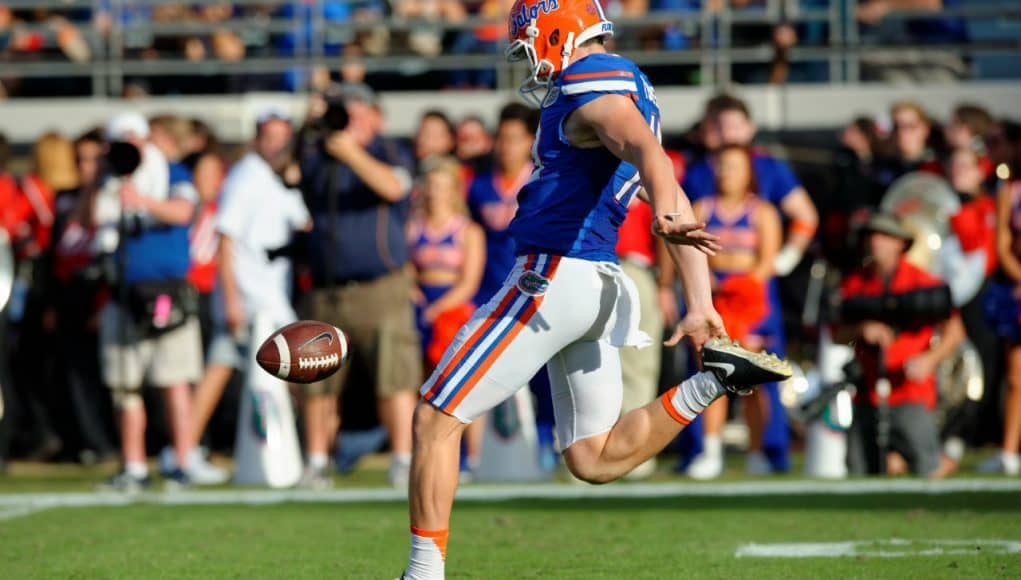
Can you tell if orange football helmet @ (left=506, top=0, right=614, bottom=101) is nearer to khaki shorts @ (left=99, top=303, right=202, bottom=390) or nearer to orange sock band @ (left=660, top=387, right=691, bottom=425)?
orange sock band @ (left=660, top=387, right=691, bottom=425)

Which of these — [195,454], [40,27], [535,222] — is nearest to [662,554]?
[535,222]

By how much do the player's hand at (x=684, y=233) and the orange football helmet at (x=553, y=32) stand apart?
0.90 meters

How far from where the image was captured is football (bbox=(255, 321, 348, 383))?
586cm

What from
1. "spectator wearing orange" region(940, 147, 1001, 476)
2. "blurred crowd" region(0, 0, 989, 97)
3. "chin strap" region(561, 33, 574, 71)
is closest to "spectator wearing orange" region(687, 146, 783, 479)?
"spectator wearing orange" region(940, 147, 1001, 476)

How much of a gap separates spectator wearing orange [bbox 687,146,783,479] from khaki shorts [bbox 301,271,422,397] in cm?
183

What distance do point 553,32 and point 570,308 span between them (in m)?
0.85

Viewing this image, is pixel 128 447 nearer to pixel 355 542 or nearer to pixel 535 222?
pixel 355 542

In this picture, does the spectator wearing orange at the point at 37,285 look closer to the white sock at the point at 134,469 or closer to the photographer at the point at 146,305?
the photographer at the point at 146,305

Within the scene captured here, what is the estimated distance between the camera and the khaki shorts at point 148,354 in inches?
406

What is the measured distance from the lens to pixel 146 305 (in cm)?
1027

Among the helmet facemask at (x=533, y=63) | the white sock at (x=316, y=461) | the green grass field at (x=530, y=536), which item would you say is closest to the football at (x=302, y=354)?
the green grass field at (x=530, y=536)

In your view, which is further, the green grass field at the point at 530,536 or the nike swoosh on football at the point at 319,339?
the green grass field at the point at 530,536

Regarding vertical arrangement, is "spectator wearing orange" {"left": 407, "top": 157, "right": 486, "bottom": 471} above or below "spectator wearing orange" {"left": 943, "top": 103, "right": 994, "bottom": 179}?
below

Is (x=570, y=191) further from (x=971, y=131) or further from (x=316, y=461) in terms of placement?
(x=971, y=131)
